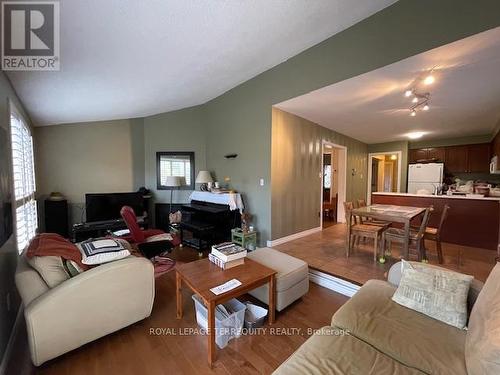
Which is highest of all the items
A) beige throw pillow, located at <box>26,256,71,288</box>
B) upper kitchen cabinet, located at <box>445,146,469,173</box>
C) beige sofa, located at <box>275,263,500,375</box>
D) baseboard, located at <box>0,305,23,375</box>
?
upper kitchen cabinet, located at <box>445,146,469,173</box>

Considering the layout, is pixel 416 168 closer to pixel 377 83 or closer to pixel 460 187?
pixel 460 187

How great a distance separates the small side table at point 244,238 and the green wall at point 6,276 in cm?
259

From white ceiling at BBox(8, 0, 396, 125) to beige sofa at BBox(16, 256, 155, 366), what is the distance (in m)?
1.88

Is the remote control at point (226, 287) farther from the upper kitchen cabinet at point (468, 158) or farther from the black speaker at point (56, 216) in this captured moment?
the upper kitchen cabinet at point (468, 158)

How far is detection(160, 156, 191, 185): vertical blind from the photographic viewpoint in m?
4.96

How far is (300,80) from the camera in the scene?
310cm

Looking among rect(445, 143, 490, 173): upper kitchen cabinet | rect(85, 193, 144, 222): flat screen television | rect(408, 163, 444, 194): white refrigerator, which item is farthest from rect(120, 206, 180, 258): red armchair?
rect(445, 143, 490, 173): upper kitchen cabinet

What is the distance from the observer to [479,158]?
5180 mm

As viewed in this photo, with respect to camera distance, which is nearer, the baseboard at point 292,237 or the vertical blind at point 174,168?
the baseboard at point 292,237

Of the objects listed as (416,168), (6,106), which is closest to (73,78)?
(6,106)

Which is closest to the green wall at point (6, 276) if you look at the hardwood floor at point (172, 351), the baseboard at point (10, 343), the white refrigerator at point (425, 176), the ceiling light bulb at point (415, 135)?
the baseboard at point (10, 343)

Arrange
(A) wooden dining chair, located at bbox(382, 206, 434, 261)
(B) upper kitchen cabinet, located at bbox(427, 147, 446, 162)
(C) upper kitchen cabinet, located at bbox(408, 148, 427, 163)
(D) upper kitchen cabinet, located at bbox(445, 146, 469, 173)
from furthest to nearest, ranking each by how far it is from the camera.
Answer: (C) upper kitchen cabinet, located at bbox(408, 148, 427, 163), (B) upper kitchen cabinet, located at bbox(427, 147, 446, 162), (D) upper kitchen cabinet, located at bbox(445, 146, 469, 173), (A) wooden dining chair, located at bbox(382, 206, 434, 261)

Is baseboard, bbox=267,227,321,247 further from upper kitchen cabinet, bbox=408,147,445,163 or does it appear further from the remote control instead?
upper kitchen cabinet, bbox=408,147,445,163

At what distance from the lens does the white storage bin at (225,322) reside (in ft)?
5.68
